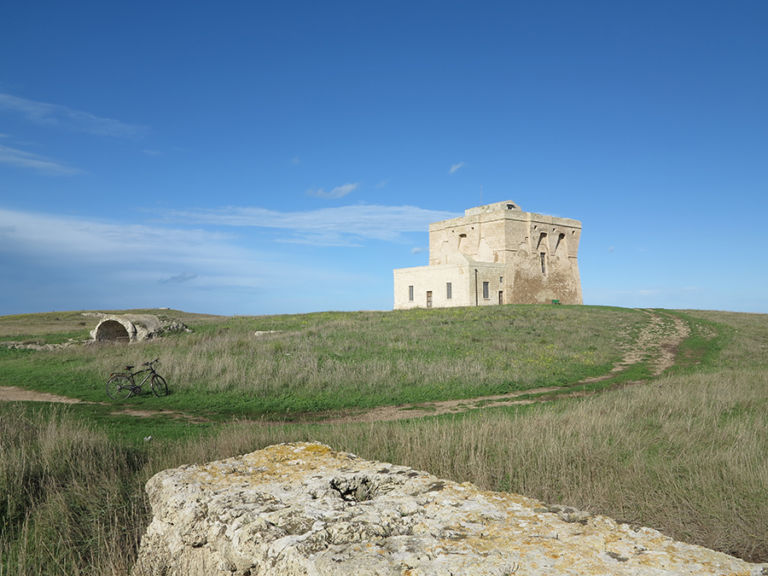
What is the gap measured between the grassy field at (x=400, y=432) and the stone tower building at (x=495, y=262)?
68.5ft

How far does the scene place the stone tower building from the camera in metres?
43.5

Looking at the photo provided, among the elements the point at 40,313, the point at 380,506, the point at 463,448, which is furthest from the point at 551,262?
the point at 40,313

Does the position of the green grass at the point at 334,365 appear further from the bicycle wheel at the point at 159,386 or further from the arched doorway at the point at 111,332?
the arched doorway at the point at 111,332

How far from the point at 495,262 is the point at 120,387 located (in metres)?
35.5

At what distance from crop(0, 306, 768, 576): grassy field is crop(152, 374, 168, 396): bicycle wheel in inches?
13.5

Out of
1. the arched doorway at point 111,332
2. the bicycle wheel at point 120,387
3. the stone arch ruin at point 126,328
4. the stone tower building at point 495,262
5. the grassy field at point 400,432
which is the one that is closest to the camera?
the grassy field at point 400,432

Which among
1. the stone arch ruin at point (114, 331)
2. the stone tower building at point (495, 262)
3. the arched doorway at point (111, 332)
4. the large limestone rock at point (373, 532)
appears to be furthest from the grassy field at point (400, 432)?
the stone tower building at point (495, 262)

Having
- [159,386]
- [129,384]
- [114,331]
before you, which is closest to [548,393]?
[159,386]

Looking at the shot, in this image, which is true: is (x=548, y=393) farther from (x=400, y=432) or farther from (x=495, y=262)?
(x=495, y=262)

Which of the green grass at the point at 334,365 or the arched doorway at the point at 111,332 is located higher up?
the arched doorway at the point at 111,332

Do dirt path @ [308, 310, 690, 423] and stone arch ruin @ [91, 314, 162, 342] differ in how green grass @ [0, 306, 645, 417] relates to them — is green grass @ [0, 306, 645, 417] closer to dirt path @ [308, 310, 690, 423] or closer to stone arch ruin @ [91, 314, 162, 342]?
dirt path @ [308, 310, 690, 423]

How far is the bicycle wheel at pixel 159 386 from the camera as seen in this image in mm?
14706

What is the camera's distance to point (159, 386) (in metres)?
15.2

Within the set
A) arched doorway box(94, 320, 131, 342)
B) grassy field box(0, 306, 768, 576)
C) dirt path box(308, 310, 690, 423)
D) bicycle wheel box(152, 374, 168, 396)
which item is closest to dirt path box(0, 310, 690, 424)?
dirt path box(308, 310, 690, 423)
